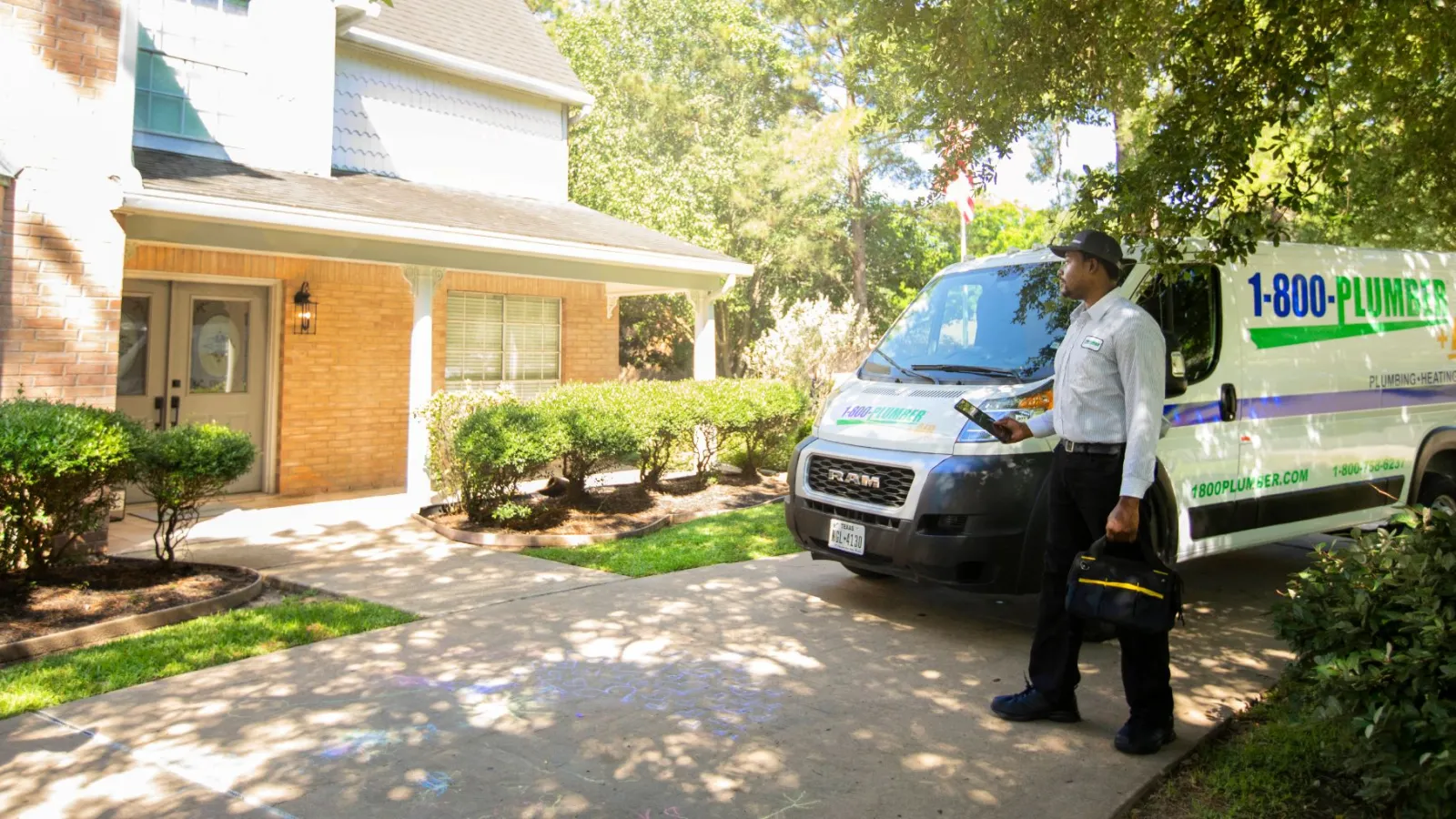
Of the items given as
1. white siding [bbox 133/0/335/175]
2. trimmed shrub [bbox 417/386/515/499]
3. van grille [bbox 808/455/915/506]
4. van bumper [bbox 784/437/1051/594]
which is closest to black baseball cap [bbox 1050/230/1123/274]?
van bumper [bbox 784/437/1051/594]

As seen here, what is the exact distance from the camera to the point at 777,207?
29.4 m

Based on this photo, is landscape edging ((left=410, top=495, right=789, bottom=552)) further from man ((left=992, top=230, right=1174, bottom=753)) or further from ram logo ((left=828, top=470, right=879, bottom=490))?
man ((left=992, top=230, right=1174, bottom=753))

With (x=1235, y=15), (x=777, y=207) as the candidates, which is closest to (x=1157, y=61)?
(x=1235, y=15)

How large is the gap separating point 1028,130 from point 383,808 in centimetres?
684

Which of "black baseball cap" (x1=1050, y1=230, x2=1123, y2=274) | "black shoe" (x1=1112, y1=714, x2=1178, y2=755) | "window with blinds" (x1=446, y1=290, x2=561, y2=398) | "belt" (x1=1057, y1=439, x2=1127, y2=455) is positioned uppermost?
"window with blinds" (x1=446, y1=290, x2=561, y2=398)

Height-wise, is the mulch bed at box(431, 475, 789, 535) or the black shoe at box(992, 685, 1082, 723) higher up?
the mulch bed at box(431, 475, 789, 535)

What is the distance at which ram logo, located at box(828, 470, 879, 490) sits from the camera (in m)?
6.06

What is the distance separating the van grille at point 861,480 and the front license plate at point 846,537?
170mm

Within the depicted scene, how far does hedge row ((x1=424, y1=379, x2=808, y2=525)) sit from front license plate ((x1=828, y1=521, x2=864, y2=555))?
3841 mm

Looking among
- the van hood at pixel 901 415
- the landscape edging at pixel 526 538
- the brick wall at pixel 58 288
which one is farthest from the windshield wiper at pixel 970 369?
the brick wall at pixel 58 288

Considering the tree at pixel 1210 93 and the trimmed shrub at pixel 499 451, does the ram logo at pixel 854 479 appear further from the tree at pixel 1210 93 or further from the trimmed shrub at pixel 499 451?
the trimmed shrub at pixel 499 451

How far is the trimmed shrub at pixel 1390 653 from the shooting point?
3.00 meters

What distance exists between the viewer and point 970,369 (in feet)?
20.5

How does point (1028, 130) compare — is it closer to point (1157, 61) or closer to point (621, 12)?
point (1157, 61)
